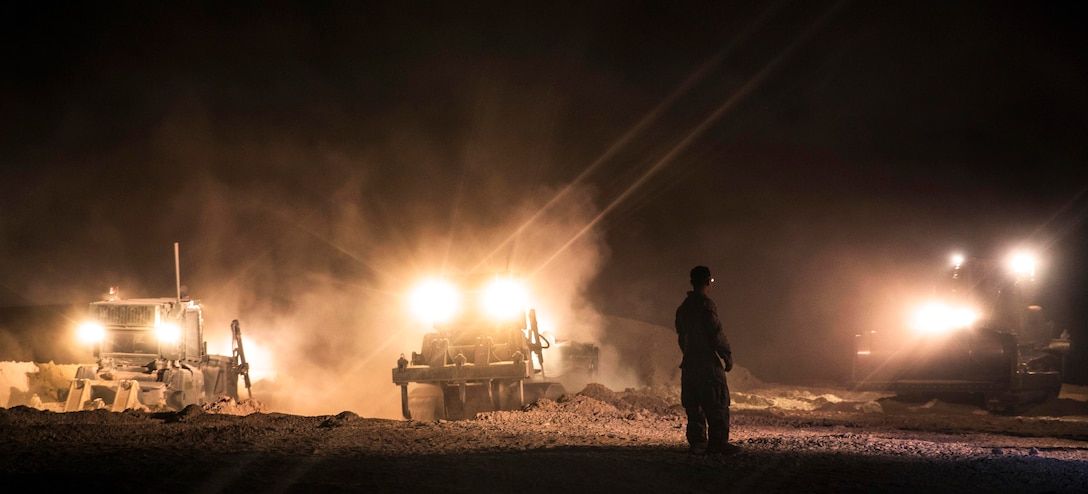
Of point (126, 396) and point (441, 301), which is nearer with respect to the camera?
point (126, 396)

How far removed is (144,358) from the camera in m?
16.8

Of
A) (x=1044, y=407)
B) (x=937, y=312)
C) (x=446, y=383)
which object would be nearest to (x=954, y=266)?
(x=937, y=312)

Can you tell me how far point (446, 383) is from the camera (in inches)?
607

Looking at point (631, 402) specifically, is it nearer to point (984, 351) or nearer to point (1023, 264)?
point (984, 351)

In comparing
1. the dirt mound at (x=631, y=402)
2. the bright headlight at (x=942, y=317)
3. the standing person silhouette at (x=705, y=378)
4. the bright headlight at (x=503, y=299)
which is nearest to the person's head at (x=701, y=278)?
the standing person silhouette at (x=705, y=378)

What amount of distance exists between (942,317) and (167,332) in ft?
54.9

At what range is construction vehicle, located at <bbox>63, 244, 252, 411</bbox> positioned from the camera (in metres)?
15.9

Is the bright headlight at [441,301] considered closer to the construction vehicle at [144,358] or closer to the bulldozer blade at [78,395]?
the construction vehicle at [144,358]

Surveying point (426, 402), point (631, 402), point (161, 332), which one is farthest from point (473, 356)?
point (161, 332)

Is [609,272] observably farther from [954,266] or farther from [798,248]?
[954,266]

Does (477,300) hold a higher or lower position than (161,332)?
higher

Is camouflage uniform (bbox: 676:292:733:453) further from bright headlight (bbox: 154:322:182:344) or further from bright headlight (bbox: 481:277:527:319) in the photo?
bright headlight (bbox: 154:322:182:344)

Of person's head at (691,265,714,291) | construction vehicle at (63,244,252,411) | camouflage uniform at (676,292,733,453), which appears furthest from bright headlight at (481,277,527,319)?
camouflage uniform at (676,292,733,453)

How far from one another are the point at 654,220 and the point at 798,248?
7.51 m
